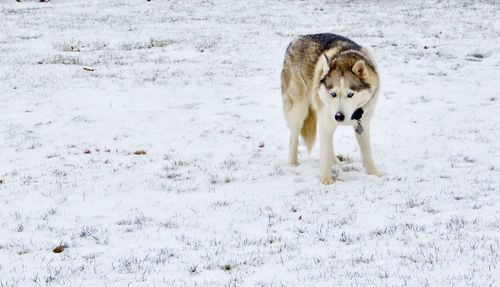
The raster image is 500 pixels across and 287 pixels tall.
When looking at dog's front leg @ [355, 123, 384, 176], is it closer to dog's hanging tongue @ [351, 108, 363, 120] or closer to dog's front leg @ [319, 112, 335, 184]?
dog's front leg @ [319, 112, 335, 184]

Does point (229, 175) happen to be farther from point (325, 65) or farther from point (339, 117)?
point (325, 65)

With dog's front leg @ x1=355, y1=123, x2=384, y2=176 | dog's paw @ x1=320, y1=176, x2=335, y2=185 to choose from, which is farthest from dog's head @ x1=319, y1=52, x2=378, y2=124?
dog's paw @ x1=320, y1=176, x2=335, y2=185

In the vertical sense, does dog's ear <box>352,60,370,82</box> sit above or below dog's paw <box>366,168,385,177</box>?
above

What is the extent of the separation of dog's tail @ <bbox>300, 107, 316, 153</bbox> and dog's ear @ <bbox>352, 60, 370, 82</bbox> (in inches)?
69.6

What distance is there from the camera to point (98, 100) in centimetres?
1491

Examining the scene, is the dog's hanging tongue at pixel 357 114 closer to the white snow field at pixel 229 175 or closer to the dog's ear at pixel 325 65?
the dog's ear at pixel 325 65

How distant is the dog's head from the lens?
25.9 ft

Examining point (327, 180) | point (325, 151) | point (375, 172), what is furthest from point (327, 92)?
point (375, 172)

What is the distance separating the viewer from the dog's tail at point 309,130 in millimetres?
9773

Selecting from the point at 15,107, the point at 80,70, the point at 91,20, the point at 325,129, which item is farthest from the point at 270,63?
the point at 91,20

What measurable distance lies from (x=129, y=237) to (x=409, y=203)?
3.59m

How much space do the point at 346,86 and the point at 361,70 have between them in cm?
38

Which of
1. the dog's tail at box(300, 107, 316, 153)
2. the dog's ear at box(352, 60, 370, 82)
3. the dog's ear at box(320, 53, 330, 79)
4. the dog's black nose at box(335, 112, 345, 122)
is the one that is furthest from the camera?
the dog's tail at box(300, 107, 316, 153)

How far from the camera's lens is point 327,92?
26.6 feet
